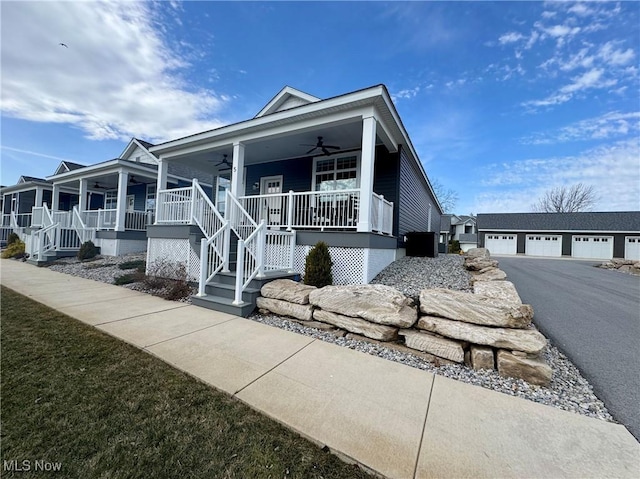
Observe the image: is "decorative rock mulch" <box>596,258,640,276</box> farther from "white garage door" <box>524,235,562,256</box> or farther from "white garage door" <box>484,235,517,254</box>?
"white garage door" <box>484,235,517,254</box>

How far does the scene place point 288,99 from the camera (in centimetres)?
964

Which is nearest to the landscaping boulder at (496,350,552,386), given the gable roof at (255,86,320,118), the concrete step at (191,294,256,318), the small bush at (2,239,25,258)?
the concrete step at (191,294,256,318)

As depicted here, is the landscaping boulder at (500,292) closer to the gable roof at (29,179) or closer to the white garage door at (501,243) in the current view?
the gable roof at (29,179)

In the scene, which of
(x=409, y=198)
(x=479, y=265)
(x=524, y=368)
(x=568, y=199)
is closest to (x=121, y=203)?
(x=409, y=198)

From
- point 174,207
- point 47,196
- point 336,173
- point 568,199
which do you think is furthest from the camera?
point 568,199

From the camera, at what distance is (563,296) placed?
623 centimetres

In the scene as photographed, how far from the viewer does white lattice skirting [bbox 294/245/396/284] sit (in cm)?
557

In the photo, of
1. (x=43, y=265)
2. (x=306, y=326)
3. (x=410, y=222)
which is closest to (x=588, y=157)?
(x=410, y=222)

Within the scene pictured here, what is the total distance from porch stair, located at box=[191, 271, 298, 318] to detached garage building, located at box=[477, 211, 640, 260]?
28.2m

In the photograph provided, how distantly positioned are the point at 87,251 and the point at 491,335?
14.2 m

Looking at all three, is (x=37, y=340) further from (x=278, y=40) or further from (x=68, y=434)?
(x=278, y=40)

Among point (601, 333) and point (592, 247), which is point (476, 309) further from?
point (592, 247)

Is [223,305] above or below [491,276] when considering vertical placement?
below

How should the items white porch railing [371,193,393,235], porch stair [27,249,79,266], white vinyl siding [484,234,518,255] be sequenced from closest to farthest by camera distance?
white porch railing [371,193,393,235]
porch stair [27,249,79,266]
white vinyl siding [484,234,518,255]
